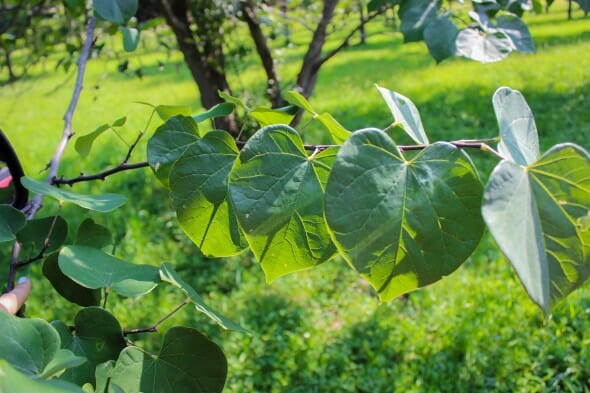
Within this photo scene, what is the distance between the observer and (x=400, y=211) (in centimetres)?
33

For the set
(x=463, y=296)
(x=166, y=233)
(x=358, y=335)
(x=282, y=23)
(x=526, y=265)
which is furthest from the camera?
(x=166, y=233)

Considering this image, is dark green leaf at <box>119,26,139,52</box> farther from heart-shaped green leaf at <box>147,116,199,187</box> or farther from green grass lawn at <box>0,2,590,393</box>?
heart-shaped green leaf at <box>147,116,199,187</box>

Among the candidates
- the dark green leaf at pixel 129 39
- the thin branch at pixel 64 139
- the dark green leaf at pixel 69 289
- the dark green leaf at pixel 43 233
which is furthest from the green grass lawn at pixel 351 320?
the dark green leaf at pixel 69 289

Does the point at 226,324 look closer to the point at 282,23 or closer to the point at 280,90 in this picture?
the point at 280,90

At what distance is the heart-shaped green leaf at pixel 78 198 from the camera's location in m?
0.48

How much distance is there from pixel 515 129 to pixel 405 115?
0.08 m

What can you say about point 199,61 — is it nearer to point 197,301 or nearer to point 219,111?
point 219,111

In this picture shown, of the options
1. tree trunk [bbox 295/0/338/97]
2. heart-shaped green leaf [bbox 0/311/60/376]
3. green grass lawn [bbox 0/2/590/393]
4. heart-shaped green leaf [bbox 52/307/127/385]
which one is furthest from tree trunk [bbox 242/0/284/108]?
heart-shaped green leaf [bbox 0/311/60/376]

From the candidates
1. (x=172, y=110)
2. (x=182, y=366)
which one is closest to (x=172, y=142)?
(x=172, y=110)

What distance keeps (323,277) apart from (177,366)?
2.04 metres

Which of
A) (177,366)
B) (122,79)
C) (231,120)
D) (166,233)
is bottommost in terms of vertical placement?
(122,79)

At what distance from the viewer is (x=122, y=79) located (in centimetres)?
859

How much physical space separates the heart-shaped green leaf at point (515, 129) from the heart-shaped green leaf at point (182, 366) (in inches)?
10.5

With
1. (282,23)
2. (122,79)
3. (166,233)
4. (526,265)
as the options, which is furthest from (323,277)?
(122,79)
